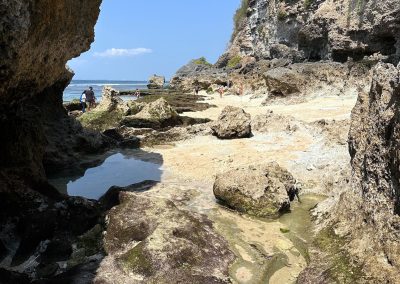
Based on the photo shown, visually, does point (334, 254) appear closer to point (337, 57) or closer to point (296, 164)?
point (296, 164)

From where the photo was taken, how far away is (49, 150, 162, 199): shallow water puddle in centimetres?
1064

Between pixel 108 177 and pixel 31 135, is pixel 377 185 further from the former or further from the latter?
pixel 108 177

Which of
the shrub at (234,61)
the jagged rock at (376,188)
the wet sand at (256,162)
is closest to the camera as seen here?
the jagged rock at (376,188)

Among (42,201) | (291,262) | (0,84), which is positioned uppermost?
(0,84)

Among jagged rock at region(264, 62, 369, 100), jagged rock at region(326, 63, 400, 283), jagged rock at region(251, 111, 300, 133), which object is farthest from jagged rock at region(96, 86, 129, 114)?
jagged rock at region(326, 63, 400, 283)

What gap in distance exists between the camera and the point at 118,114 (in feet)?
68.1

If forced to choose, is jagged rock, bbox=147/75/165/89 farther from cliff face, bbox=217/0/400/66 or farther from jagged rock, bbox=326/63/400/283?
jagged rock, bbox=326/63/400/283

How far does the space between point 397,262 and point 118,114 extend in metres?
17.1

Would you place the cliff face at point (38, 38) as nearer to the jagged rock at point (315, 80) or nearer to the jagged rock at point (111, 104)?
the jagged rock at point (111, 104)

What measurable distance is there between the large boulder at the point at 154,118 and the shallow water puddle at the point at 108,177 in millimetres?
4773

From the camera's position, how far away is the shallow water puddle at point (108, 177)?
10641 millimetres

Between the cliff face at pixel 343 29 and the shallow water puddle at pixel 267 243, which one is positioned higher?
the cliff face at pixel 343 29

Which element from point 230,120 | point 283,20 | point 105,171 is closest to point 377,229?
point 105,171

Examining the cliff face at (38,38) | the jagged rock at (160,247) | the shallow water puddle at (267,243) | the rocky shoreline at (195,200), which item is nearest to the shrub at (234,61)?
the rocky shoreline at (195,200)
